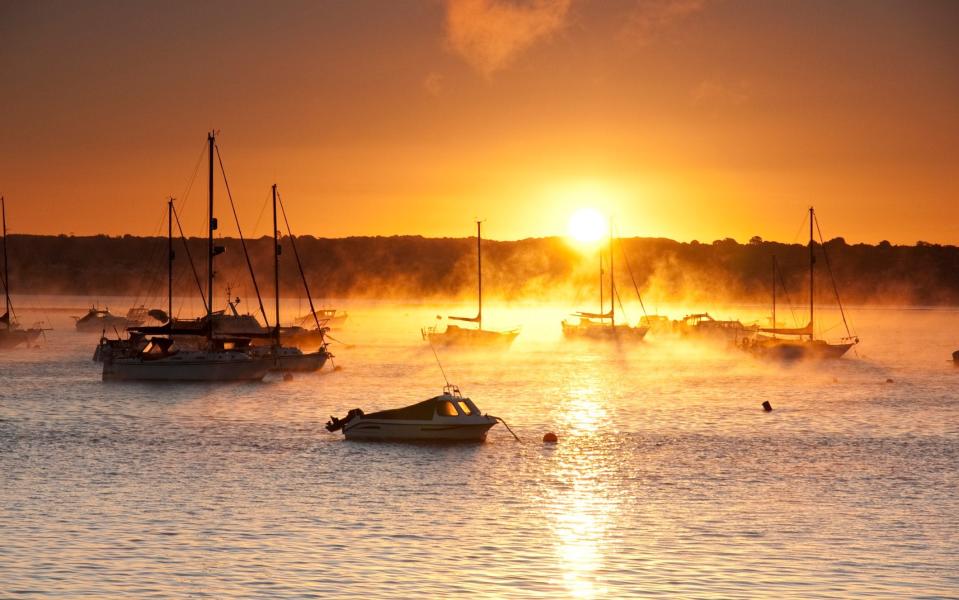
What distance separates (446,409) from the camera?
53.4 meters

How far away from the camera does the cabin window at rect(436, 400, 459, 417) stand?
174 ft

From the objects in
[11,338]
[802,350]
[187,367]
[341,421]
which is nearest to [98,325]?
[11,338]

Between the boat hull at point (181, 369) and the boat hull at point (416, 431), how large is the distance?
34.6 m

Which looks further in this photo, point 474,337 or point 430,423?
point 474,337

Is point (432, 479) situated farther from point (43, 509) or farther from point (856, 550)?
point (856, 550)

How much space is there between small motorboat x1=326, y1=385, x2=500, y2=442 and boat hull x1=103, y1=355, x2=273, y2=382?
34.6m

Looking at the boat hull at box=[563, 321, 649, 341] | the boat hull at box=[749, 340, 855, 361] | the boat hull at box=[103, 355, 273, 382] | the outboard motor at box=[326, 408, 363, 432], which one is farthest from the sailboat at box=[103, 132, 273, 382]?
the boat hull at box=[563, 321, 649, 341]

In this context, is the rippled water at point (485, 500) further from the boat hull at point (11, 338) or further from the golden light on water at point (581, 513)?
the boat hull at point (11, 338)

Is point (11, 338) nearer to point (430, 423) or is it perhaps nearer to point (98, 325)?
point (98, 325)

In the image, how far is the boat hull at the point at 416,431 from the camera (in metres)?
53.0

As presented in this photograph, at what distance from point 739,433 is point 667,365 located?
6662cm

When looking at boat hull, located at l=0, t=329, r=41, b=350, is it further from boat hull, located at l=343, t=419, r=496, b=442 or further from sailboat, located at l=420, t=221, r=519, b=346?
boat hull, located at l=343, t=419, r=496, b=442

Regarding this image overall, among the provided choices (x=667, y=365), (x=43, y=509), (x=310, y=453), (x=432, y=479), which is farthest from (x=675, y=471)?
(x=667, y=365)

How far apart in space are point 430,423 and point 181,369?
3835 centimetres
